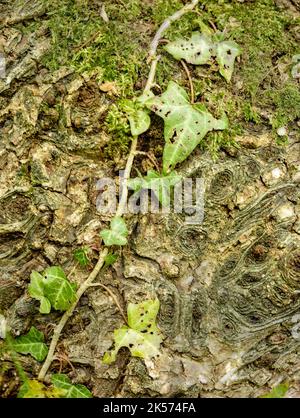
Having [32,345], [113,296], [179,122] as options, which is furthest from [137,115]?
[32,345]

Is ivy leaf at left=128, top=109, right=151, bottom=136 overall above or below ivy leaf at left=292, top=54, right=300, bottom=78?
above

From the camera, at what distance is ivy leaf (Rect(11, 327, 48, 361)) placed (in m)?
1.65

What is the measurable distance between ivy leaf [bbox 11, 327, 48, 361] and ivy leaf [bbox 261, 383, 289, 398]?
31.8 inches

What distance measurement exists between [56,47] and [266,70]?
2.76ft

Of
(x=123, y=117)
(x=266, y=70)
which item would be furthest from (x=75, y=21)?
(x=266, y=70)

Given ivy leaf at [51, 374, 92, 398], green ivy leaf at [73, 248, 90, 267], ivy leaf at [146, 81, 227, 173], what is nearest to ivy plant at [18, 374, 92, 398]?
ivy leaf at [51, 374, 92, 398]

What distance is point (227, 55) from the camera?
190cm

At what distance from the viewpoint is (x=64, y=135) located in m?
1.76

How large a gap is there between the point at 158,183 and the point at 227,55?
61 cm

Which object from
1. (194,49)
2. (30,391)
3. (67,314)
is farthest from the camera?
(194,49)

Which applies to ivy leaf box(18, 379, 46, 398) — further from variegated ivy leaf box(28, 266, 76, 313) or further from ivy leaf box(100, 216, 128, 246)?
ivy leaf box(100, 216, 128, 246)

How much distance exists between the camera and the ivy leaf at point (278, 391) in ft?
5.61

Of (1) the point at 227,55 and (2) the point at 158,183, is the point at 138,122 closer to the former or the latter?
(2) the point at 158,183
